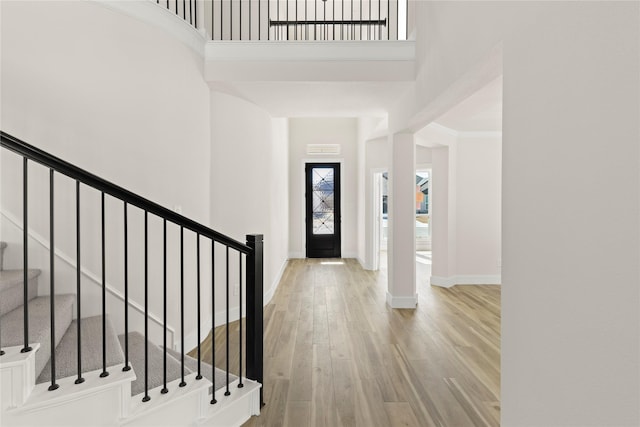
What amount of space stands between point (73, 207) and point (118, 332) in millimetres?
962

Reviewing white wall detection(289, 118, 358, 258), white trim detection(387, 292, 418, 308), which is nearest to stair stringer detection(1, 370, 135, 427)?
white trim detection(387, 292, 418, 308)

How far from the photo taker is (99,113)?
2.55 m

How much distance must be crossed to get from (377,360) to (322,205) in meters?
5.58

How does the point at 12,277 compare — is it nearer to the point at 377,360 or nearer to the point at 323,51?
the point at 377,360

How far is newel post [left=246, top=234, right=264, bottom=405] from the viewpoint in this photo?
226 centimetres

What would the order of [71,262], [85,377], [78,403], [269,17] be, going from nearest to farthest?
[78,403], [85,377], [71,262], [269,17]

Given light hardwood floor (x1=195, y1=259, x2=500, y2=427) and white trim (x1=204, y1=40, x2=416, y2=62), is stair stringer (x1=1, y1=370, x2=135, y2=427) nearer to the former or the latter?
light hardwood floor (x1=195, y1=259, x2=500, y2=427)

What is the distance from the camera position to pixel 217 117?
146 inches

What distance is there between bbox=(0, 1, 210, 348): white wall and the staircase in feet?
1.35

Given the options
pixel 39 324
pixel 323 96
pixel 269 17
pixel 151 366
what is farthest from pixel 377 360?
pixel 269 17

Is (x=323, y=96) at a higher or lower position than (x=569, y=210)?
higher

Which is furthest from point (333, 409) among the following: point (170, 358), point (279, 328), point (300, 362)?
point (279, 328)

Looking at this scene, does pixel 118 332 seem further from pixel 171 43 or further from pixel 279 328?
pixel 171 43

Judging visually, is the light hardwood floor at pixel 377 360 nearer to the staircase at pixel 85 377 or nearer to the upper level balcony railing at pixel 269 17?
the staircase at pixel 85 377
